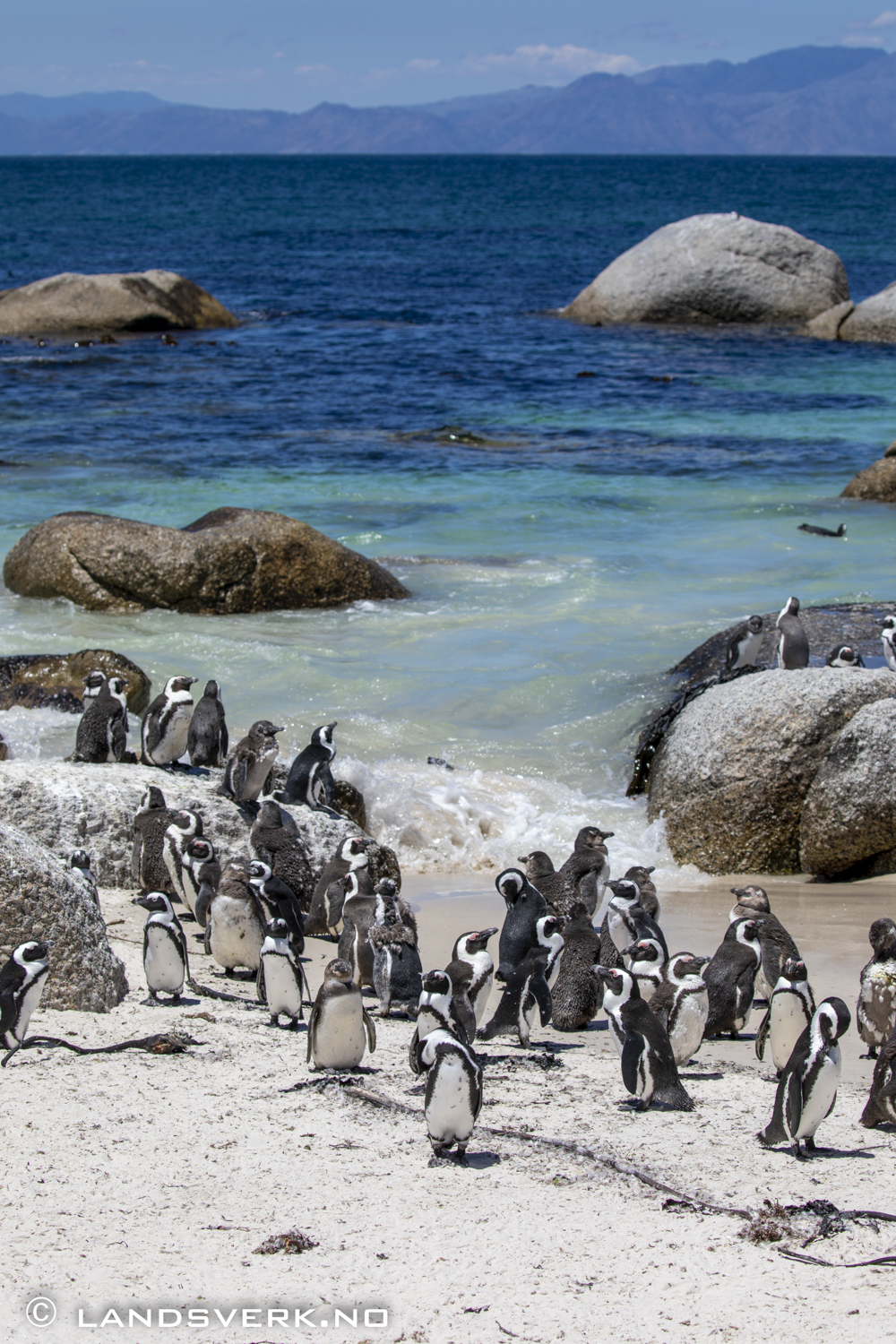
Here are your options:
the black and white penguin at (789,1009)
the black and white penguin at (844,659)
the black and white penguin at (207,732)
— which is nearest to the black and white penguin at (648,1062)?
the black and white penguin at (789,1009)

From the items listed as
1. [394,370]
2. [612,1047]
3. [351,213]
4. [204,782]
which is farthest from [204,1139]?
[351,213]

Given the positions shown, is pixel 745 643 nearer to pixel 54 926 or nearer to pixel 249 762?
pixel 249 762

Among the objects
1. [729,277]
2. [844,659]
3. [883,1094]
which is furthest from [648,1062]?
[729,277]

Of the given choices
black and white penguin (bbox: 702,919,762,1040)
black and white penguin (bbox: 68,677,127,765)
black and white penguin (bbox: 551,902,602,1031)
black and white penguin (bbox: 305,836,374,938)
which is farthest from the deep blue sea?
black and white penguin (bbox: 702,919,762,1040)

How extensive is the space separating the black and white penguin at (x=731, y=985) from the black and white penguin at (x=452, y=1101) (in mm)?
1933

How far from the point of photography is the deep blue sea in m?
11.5

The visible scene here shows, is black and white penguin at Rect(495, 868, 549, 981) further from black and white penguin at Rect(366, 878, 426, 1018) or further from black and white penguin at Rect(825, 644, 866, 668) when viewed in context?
black and white penguin at Rect(825, 644, 866, 668)

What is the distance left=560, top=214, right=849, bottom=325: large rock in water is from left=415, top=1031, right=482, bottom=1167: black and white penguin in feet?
115

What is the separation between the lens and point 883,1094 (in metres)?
5.21

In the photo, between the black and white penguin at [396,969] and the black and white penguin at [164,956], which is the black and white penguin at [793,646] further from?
the black and white penguin at [164,956]

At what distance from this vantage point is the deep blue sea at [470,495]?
1151cm

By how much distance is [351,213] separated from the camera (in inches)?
3625

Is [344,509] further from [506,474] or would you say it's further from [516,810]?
[516,810]

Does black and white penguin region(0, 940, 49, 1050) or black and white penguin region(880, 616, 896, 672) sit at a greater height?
black and white penguin region(880, 616, 896, 672)
